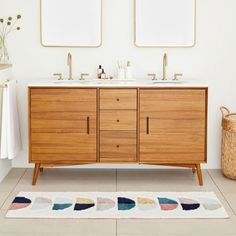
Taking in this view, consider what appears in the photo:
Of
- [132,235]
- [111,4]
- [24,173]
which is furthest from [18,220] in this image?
[111,4]

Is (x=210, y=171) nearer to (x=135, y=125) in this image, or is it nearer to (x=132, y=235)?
(x=135, y=125)

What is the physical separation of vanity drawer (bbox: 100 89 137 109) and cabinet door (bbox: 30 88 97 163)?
0.26ft

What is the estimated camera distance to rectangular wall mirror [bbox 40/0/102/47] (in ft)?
16.2

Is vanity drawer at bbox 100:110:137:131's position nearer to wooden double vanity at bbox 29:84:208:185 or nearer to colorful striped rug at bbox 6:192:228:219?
wooden double vanity at bbox 29:84:208:185

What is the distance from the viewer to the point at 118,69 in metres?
4.95

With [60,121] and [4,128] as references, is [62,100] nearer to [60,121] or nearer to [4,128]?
[60,121]

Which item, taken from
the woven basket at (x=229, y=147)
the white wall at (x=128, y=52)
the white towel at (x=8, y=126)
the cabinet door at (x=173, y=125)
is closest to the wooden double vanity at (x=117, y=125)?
the cabinet door at (x=173, y=125)

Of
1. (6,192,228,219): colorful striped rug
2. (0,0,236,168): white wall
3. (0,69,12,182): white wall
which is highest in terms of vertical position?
(0,0,236,168): white wall

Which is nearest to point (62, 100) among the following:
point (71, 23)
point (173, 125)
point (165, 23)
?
point (71, 23)

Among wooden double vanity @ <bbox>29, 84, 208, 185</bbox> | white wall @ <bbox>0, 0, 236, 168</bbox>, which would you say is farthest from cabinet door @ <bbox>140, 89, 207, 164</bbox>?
white wall @ <bbox>0, 0, 236, 168</bbox>

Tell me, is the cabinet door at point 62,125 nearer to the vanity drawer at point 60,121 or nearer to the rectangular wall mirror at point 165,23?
the vanity drawer at point 60,121

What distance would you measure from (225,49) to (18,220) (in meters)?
Answer: 2.38

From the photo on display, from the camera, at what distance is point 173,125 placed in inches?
181

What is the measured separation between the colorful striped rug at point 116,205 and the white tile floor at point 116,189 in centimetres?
8
